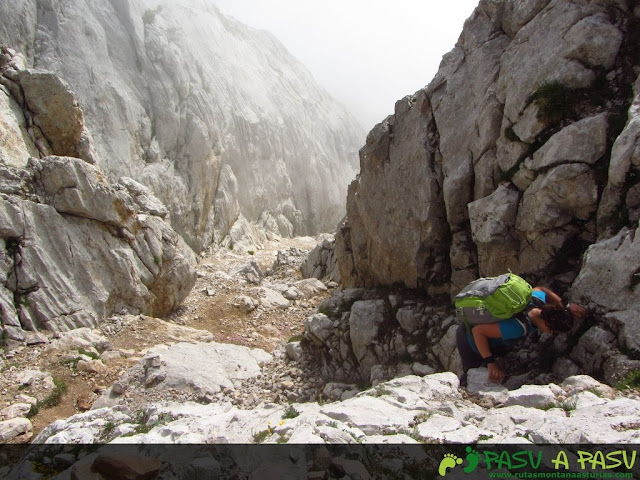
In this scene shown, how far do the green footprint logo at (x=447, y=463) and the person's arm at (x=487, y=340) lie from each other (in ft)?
11.5

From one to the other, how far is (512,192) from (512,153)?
1.04 meters

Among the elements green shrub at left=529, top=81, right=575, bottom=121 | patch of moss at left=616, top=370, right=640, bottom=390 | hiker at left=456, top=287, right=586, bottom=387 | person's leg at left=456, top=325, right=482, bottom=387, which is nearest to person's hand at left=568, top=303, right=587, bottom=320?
hiker at left=456, top=287, right=586, bottom=387

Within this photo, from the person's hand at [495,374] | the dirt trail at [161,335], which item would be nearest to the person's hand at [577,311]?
the person's hand at [495,374]

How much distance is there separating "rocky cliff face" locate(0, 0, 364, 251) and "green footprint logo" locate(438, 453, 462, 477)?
22.2 m

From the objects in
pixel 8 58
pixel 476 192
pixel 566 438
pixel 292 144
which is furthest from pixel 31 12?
pixel 566 438

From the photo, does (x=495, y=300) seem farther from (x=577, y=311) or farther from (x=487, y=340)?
(x=577, y=311)

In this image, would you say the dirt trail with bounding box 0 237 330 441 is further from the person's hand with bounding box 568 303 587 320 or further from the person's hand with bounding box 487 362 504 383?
the person's hand with bounding box 568 303 587 320

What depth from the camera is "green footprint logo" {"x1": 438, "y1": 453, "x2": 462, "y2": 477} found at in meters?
5.45

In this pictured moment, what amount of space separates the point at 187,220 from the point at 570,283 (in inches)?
1289

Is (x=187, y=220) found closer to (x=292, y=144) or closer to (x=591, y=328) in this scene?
(x=292, y=144)

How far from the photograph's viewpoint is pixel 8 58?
2022cm

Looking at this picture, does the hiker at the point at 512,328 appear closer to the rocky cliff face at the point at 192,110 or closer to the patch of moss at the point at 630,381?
the patch of moss at the point at 630,381

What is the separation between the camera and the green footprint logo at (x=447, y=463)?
17.9ft

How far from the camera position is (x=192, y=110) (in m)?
41.8
